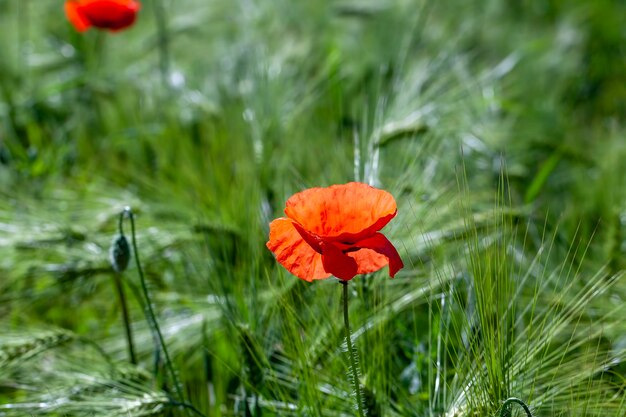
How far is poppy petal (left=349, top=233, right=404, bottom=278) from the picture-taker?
3.25 feet

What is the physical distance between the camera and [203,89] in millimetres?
2359

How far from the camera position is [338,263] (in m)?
0.97

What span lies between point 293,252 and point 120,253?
385 millimetres

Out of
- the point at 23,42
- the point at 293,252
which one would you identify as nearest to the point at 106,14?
the point at 23,42

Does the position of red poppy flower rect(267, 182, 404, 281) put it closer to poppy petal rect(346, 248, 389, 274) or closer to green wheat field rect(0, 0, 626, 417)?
poppy petal rect(346, 248, 389, 274)

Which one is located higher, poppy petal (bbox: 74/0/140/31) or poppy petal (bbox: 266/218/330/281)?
poppy petal (bbox: 74/0/140/31)

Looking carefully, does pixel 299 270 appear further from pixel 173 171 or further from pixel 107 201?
pixel 173 171

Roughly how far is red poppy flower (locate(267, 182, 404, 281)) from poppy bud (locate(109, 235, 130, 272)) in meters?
0.36

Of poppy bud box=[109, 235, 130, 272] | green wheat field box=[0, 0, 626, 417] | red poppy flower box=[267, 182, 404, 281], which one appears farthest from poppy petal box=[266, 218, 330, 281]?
poppy bud box=[109, 235, 130, 272]

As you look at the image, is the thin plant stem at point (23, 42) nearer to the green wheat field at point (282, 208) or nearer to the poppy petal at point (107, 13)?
the green wheat field at point (282, 208)

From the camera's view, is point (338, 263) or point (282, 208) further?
point (282, 208)

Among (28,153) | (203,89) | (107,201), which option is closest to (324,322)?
(107,201)

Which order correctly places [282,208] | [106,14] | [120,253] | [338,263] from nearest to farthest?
[338,263]
[120,253]
[282,208]
[106,14]

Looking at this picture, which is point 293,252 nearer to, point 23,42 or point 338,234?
point 338,234
